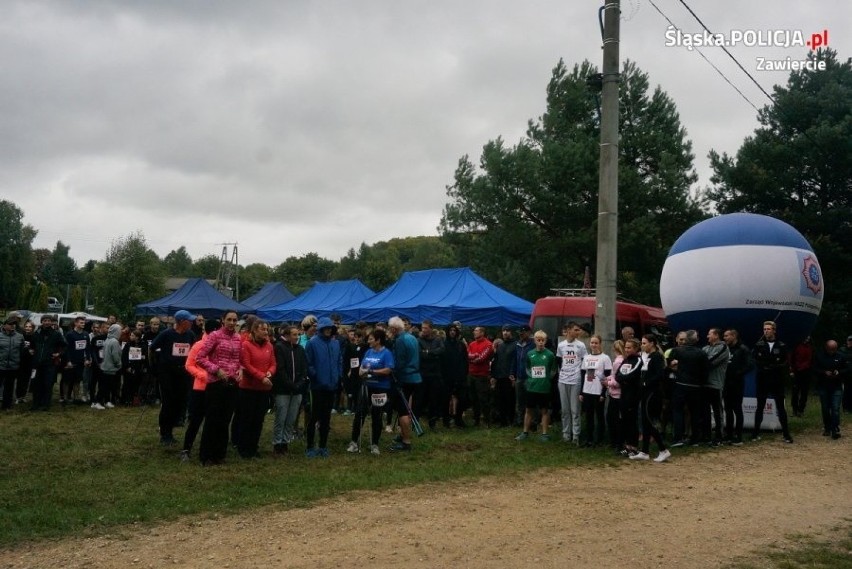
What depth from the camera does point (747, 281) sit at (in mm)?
11750

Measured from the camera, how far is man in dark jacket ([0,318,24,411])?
13008 mm

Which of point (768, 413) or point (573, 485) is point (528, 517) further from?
point (768, 413)

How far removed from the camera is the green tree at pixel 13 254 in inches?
2603

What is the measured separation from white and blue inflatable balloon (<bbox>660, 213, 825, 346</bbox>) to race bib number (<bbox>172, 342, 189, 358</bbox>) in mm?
8536

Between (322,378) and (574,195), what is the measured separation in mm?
20131

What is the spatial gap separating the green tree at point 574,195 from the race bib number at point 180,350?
Result: 19.1 m

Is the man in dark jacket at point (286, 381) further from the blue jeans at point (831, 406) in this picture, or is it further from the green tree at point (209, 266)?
the green tree at point (209, 266)

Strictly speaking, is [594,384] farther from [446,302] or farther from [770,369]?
[446,302]

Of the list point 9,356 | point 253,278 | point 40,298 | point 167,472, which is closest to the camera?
point 167,472

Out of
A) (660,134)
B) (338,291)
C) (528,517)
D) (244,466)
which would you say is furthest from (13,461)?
(660,134)

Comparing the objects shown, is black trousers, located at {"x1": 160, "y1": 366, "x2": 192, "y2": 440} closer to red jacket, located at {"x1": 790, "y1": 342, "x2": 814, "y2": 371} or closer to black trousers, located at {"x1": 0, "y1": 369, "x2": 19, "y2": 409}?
black trousers, located at {"x1": 0, "y1": 369, "x2": 19, "y2": 409}

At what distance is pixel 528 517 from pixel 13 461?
6.35 m

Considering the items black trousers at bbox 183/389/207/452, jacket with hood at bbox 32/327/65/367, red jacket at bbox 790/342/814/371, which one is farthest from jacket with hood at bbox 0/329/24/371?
red jacket at bbox 790/342/814/371

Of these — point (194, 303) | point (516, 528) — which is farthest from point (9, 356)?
point (194, 303)
